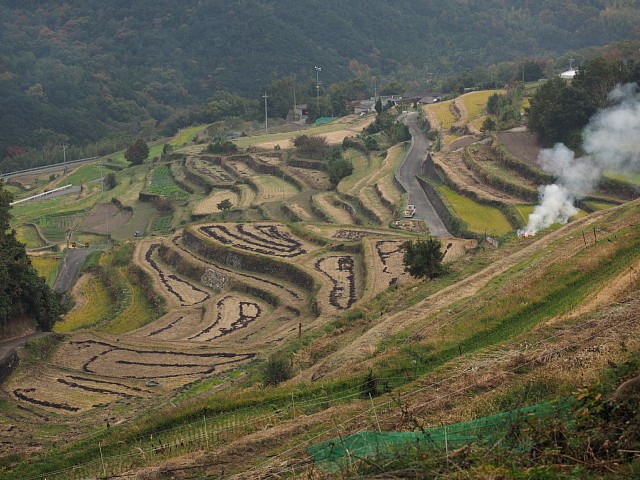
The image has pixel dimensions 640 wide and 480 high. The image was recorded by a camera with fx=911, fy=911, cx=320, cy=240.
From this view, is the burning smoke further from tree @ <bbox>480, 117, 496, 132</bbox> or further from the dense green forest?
the dense green forest

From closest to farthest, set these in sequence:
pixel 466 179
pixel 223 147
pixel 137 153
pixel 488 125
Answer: pixel 466 179 → pixel 488 125 → pixel 223 147 → pixel 137 153

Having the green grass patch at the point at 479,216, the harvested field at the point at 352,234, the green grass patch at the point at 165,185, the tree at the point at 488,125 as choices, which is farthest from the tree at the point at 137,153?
the harvested field at the point at 352,234

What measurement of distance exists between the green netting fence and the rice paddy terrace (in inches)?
34.9

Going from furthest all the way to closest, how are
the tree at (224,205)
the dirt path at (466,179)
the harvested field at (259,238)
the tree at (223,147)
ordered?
the tree at (223,147) < the tree at (224,205) < the dirt path at (466,179) < the harvested field at (259,238)

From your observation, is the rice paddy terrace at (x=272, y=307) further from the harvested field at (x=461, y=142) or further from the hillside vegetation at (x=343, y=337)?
the harvested field at (x=461, y=142)

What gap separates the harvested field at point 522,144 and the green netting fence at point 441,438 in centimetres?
4487

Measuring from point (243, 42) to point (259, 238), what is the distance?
126 meters

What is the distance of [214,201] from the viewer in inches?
2717

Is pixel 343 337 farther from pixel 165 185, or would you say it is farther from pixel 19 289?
pixel 165 185

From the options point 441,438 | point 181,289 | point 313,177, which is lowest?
point 181,289

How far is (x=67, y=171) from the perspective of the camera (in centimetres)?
10294

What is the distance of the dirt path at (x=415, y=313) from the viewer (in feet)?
70.3

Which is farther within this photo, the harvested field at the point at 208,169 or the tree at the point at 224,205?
the harvested field at the point at 208,169

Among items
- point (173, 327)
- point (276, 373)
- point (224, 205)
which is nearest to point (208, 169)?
point (224, 205)
